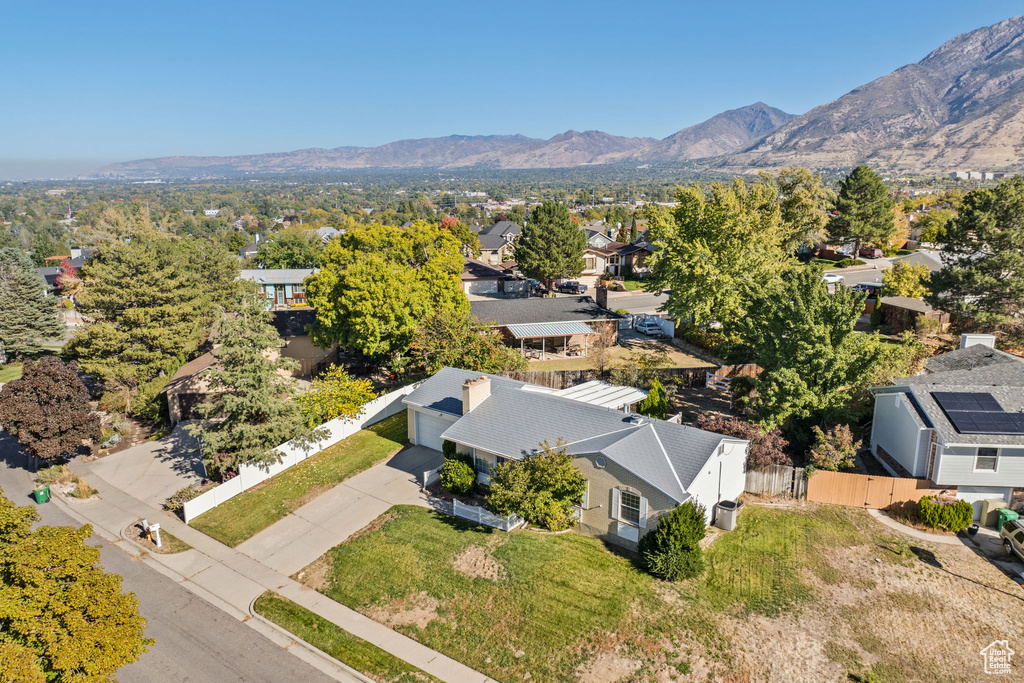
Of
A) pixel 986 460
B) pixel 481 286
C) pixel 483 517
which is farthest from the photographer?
pixel 481 286

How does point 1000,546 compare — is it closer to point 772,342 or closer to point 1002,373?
point 1002,373

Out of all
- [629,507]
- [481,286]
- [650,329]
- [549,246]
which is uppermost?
[549,246]

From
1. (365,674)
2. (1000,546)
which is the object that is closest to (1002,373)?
(1000,546)

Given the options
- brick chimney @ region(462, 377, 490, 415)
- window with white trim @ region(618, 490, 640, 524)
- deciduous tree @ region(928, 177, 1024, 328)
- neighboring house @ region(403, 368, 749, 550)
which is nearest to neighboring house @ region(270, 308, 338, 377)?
brick chimney @ region(462, 377, 490, 415)

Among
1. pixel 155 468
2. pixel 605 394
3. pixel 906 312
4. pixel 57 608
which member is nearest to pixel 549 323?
pixel 605 394

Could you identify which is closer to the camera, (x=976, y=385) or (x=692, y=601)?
(x=692, y=601)

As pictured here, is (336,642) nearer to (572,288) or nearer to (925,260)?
(572,288)

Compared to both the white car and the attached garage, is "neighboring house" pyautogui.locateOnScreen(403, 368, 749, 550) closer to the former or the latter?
the attached garage
